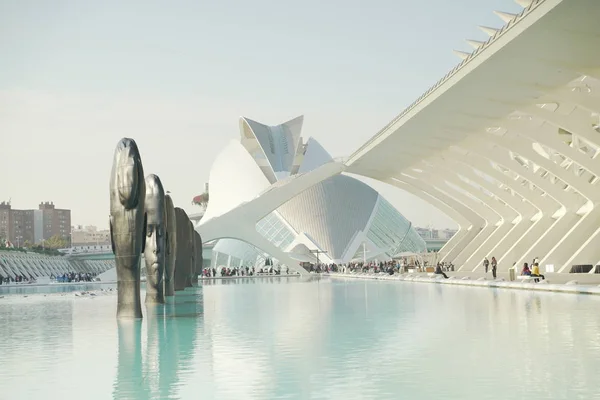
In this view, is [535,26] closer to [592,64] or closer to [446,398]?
[592,64]

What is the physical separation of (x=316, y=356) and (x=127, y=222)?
6.99 m

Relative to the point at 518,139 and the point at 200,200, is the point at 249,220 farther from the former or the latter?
the point at 200,200

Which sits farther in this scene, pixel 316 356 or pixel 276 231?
pixel 276 231

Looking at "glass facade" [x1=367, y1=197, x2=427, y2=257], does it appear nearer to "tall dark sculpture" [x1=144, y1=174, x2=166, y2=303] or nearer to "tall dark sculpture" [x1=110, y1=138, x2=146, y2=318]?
"tall dark sculpture" [x1=144, y1=174, x2=166, y2=303]

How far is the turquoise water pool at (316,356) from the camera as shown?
21.6 ft

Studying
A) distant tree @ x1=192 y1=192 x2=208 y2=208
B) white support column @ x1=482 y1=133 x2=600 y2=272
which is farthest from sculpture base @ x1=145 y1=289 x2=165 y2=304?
distant tree @ x1=192 y1=192 x2=208 y2=208

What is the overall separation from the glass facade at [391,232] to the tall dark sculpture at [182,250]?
123 feet

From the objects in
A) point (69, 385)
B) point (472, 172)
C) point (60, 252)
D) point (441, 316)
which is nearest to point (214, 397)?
point (69, 385)

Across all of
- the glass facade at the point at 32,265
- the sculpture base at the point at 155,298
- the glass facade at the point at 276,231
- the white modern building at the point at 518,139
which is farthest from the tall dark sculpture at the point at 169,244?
the glass facade at the point at 276,231

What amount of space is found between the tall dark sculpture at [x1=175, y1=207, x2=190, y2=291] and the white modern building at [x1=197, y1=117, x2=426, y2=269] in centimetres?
3041

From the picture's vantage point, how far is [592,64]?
74.1 ft

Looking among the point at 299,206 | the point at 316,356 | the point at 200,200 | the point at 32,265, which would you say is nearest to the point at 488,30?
the point at 316,356

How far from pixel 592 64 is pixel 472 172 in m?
17.1

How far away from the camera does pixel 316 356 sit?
28.2ft
